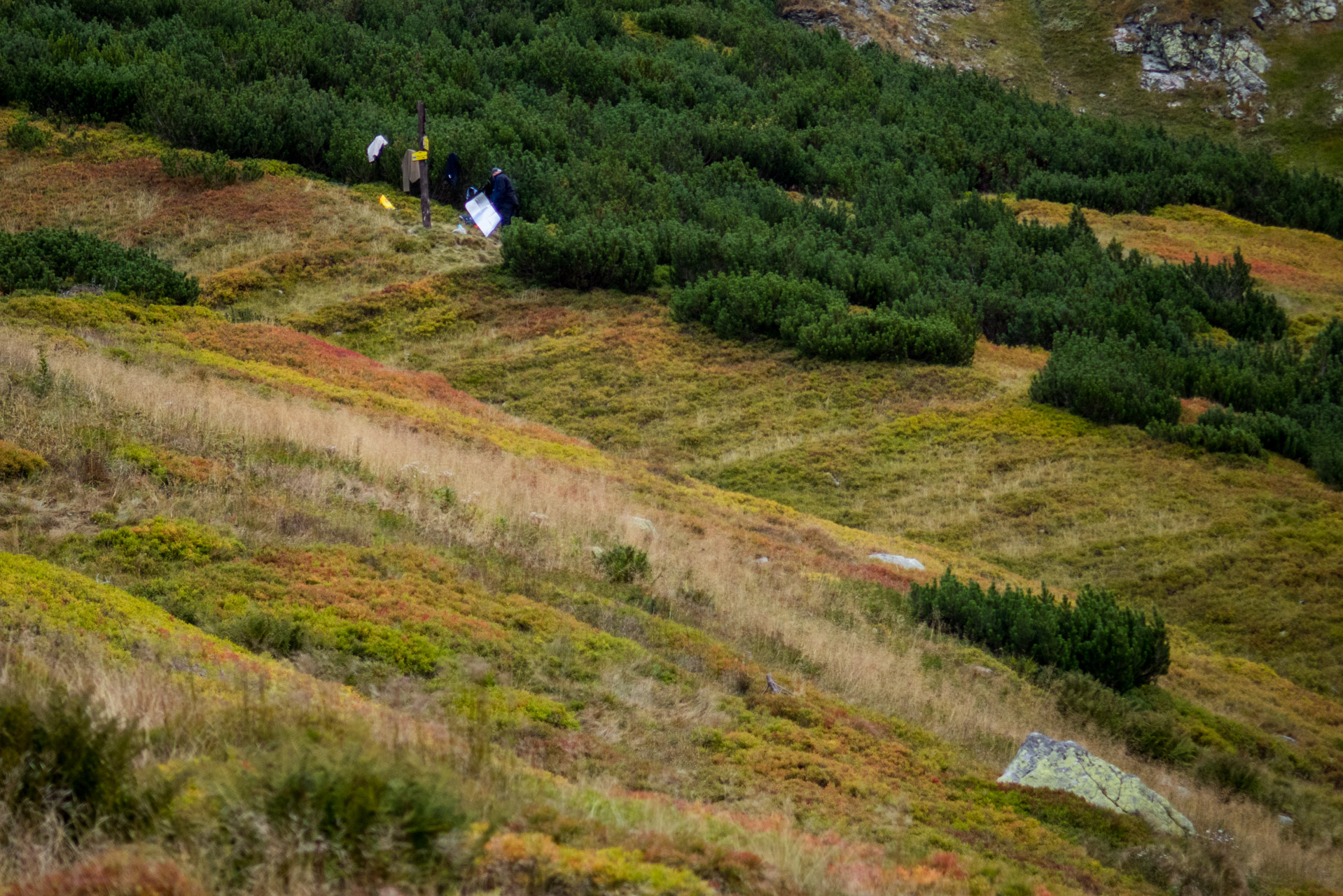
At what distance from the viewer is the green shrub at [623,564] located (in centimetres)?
814

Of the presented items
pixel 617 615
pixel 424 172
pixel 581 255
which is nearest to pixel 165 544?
pixel 617 615

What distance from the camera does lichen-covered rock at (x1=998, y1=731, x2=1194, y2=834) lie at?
6082 mm

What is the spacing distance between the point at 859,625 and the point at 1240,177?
1548 inches

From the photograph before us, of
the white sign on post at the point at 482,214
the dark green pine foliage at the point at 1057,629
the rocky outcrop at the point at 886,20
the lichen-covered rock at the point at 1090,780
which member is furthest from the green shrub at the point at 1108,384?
the rocky outcrop at the point at 886,20

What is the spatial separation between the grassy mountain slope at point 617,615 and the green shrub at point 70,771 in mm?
95

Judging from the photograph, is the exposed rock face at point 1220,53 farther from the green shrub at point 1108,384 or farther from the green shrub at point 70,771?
the green shrub at point 70,771

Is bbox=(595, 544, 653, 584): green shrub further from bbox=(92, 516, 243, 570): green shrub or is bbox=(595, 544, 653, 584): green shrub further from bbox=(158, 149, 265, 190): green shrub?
bbox=(158, 149, 265, 190): green shrub

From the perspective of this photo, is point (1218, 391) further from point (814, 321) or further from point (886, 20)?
point (886, 20)

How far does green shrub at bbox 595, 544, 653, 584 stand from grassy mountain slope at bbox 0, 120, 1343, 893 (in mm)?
150

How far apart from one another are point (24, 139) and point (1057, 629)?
2773 centimetres

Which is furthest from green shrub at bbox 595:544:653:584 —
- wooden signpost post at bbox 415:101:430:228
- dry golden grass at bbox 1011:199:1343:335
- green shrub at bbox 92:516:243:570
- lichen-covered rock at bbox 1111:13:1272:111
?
lichen-covered rock at bbox 1111:13:1272:111

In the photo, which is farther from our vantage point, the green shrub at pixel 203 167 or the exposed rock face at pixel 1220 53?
the exposed rock face at pixel 1220 53

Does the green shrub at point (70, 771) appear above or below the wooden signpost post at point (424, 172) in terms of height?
below

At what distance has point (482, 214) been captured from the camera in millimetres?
23672
